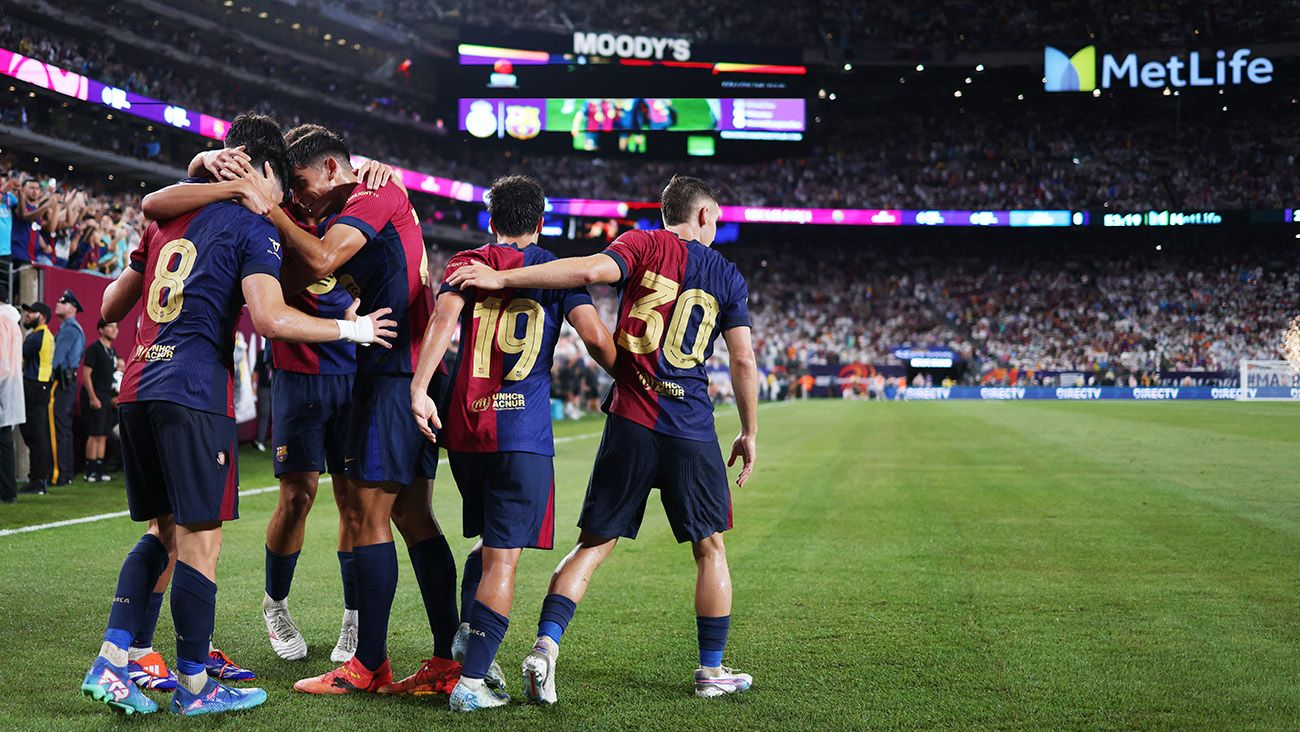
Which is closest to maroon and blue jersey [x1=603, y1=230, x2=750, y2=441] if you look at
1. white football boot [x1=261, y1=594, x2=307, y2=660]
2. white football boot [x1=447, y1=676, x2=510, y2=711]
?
white football boot [x1=447, y1=676, x2=510, y2=711]

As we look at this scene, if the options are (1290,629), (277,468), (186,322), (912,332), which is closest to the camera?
(186,322)

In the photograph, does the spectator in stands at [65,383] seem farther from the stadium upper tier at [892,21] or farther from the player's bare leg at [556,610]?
the stadium upper tier at [892,21]

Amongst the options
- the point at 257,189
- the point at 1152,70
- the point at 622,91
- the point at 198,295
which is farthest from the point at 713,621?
the point at 1152,70

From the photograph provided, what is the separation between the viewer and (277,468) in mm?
5375

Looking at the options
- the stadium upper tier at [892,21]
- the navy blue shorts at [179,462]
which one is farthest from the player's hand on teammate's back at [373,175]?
the stadium upper tier at [892,21]

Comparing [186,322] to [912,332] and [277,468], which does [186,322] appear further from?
[912,332]

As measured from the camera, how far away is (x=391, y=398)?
4.80 m

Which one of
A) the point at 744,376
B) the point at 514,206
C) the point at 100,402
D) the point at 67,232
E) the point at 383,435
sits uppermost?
the point at 67,232

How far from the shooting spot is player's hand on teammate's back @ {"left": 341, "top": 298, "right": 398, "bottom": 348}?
14.6ft

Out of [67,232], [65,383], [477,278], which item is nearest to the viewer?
[477,278]

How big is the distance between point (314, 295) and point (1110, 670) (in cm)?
421

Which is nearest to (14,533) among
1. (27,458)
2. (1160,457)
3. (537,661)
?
(27,458)

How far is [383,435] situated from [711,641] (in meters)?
1.74

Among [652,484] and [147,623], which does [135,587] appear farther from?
[652,484]
